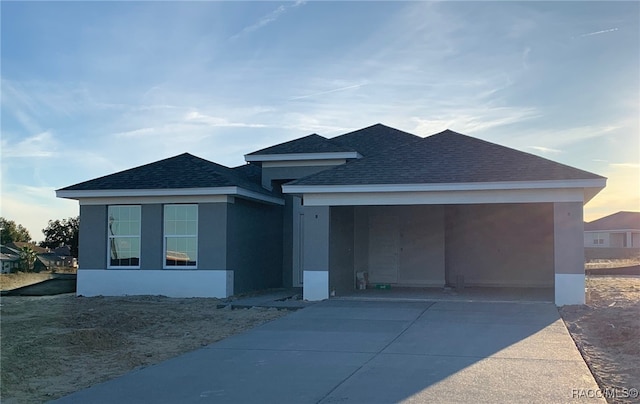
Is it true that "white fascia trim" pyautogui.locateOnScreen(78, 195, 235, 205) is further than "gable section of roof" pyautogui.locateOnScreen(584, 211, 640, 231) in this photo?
No

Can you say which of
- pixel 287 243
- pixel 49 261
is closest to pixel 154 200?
pixel 287 243

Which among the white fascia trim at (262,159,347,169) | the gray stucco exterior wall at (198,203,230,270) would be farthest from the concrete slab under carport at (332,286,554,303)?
the white fascia trim at (262,159,347,169)

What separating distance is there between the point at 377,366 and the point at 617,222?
7000cm

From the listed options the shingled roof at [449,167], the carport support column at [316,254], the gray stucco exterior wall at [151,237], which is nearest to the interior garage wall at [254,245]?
the gray stucco exterior wall at [151,237]

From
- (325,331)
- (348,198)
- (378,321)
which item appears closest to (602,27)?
(348,198)

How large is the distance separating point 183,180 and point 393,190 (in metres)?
6.29

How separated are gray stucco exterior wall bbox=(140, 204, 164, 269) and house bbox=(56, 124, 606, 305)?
29 mm

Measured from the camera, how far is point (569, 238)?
50.4 feet

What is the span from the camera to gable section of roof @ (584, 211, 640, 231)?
6756cm

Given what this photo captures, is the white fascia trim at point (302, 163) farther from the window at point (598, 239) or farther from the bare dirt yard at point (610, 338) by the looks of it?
the window at point (598, 239)

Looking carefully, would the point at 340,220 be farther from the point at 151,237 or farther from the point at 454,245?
the point at 151,237

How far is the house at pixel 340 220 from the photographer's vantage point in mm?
15922

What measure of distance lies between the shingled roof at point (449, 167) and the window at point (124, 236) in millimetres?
5255

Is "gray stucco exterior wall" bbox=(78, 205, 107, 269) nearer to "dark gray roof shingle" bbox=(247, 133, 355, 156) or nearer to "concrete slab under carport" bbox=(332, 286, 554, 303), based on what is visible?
"dark gray roof shingle" bbox=(247, 133, 355, 156)
